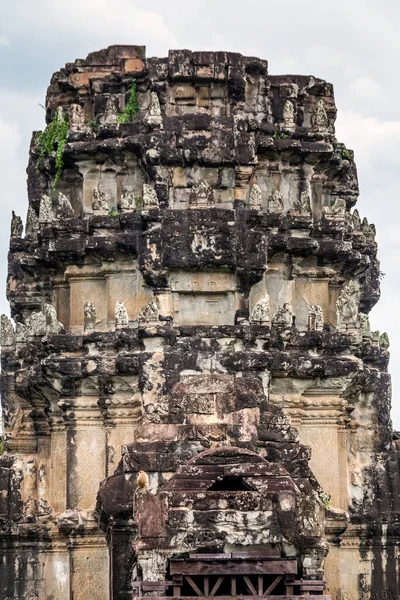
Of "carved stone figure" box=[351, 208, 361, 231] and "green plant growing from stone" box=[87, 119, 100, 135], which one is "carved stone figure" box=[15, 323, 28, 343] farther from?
"carved stone figure" box=[351, 208, 361, 231]

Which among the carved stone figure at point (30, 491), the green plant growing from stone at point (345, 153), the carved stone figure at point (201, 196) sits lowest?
the carved stone figure at point (30, 491)

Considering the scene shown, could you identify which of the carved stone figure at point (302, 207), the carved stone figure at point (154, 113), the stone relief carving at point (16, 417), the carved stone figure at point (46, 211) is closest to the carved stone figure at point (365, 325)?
the carved stone figure at point (302, 207)

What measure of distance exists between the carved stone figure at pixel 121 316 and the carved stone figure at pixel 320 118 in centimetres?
557

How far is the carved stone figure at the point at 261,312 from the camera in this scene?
32.7 metres

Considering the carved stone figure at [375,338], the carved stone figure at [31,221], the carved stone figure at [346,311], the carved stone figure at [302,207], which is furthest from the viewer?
the carved stone figure at [375,338]

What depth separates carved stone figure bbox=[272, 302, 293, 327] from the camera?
33.4 m

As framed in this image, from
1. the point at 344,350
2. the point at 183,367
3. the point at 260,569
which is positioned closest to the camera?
the point at 260,569

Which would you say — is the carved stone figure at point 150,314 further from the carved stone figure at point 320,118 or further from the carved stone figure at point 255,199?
the carved stone figure at point 320,118

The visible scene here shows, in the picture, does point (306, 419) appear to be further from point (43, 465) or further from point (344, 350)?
point (43, 465)

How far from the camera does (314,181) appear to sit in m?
35.7

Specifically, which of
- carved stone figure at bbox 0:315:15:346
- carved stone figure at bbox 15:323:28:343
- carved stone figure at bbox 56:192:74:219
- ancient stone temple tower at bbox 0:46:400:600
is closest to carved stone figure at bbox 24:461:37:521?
ancient stone temple tower at bbox 0:46:400:600

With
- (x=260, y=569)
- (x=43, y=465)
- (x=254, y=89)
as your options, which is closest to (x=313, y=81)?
(x=254, y=89)

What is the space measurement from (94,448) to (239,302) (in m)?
3.83

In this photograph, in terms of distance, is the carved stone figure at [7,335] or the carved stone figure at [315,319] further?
the carved stone figure at [7,335]
